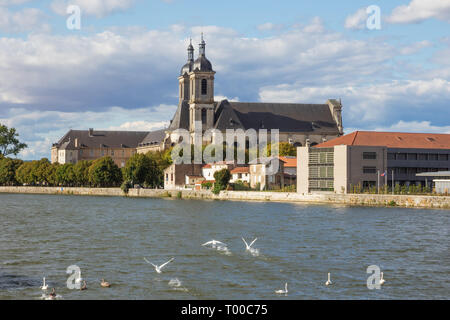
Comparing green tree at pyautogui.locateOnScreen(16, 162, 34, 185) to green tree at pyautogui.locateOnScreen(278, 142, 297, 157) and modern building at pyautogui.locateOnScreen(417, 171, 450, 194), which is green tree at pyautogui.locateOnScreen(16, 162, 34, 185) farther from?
modern building at pyautogui.locateOnScreen(417, 171, 450, 194)

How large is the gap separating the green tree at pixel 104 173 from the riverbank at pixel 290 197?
244 cm

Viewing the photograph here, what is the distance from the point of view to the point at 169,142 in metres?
187

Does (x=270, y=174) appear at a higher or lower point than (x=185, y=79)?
lower

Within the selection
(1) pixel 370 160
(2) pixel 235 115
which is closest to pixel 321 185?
Result: (1) pixel 370 160

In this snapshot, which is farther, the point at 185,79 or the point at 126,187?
the point at 185,79

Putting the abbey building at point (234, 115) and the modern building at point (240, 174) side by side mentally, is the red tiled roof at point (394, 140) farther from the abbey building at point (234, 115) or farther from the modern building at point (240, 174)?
the abbey building at point (234, 115)

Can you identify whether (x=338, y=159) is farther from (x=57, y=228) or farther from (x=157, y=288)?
→ (x=157, y=288)

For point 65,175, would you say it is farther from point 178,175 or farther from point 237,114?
point 237,114

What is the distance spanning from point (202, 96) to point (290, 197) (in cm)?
9078

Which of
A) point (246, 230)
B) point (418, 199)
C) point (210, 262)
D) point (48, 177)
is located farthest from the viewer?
point (48, 177)

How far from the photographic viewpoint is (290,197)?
97.4 m
